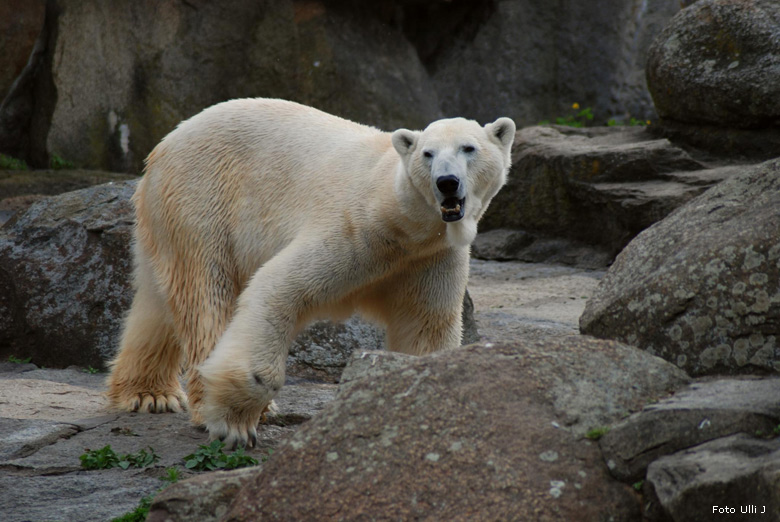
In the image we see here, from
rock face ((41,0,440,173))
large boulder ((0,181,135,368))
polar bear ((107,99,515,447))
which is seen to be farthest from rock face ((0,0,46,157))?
polar bear ((107,99,515,447))

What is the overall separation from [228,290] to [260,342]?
2.26ft

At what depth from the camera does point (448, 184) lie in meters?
3.61

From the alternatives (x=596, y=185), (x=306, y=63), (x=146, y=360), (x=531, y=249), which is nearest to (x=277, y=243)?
(x=146, y=360)

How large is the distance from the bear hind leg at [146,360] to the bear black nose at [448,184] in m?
1.90

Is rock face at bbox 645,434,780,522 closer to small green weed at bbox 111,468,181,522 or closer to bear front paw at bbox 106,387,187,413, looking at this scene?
small green weed at bbox 111,468,181,522

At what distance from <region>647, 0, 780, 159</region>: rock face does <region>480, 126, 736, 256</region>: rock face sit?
1.42ft

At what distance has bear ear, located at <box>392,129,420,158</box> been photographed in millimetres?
3850

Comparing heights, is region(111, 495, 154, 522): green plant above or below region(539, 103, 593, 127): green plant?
below

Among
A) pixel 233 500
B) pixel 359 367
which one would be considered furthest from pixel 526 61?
pixel 233 500

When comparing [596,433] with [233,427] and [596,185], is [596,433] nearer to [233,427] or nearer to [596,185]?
[233,427]

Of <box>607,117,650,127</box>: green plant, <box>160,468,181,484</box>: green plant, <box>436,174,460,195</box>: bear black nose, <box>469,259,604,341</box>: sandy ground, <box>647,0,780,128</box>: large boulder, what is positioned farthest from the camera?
<box>607,117,650,127</box>: green plant

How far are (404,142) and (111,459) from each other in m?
1.86

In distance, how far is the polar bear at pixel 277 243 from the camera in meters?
3.86

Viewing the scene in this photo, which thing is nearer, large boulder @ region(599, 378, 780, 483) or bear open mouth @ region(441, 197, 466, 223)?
large boulder @ region(599, 378, 780, 483)
